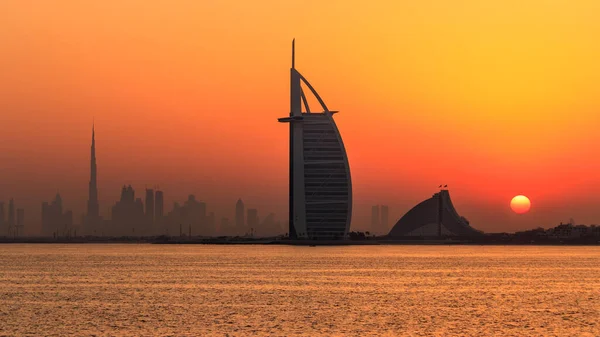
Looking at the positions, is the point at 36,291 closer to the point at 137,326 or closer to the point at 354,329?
the point at 137,326

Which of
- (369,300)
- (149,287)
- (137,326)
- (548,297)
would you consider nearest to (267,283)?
(149,287)

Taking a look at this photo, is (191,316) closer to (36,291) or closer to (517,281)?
(36,291)

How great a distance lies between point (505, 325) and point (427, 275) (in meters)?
70.1

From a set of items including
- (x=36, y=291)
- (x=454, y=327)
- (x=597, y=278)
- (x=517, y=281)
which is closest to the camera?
(x=454, y=327)

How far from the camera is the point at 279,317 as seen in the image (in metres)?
76.8

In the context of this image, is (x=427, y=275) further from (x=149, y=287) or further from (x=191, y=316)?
(x=191, y=316)

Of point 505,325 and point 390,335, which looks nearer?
point 390,335

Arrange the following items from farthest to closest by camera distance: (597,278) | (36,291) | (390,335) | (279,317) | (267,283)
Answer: (597,278) → (267,283) → (36,291) → (279,317) → (390,335)

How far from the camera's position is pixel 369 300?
304ft

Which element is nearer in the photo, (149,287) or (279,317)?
(279,317)

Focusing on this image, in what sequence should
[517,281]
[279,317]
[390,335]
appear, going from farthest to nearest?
[517,281]
[279,317]
[390,335]

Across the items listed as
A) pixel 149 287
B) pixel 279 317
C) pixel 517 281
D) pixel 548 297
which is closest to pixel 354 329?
pixel 279 317

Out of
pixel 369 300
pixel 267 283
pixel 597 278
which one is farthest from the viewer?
pixel 597 278

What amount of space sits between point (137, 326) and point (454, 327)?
23287mm
